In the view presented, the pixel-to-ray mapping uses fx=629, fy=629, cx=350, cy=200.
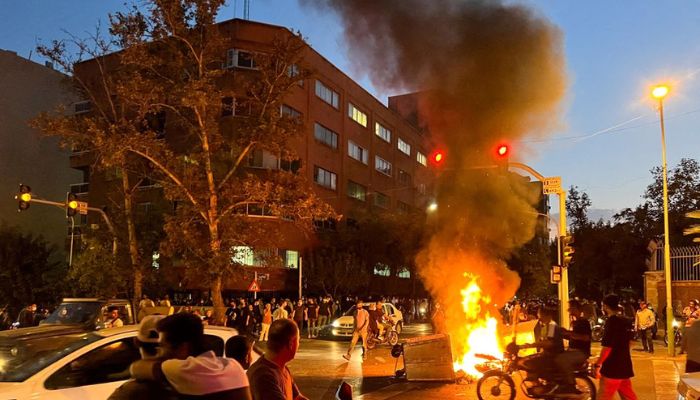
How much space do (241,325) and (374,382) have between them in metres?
9.16

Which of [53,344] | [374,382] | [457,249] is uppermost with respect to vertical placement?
[457,249]

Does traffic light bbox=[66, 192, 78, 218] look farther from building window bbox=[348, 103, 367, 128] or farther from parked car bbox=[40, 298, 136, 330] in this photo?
building window bbox=[348, 103, 367, 128]

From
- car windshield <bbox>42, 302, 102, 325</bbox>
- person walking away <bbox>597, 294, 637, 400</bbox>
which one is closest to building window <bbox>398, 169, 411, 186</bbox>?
car windshield <bbox>42, 302, 102, 325</bbox>

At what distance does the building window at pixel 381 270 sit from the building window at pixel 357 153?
8.12 meters

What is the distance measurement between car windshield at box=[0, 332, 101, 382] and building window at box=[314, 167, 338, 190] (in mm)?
31998

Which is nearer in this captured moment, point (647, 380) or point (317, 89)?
point (647, 380)

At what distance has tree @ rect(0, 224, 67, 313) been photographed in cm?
3141

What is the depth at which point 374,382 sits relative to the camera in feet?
40.6

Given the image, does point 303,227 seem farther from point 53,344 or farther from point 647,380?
point 53,344

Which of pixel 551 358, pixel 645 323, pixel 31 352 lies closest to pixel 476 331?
pixel 551 358

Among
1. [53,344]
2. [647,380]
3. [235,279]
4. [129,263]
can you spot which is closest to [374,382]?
[647,380]

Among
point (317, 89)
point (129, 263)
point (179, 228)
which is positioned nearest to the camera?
point (179, 228)

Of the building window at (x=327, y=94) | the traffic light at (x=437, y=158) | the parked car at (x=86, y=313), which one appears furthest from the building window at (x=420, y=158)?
the parked car at (x=86, y=313)

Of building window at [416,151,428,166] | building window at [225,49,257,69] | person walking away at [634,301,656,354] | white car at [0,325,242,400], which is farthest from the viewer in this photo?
building window at [416,151,428,166]
